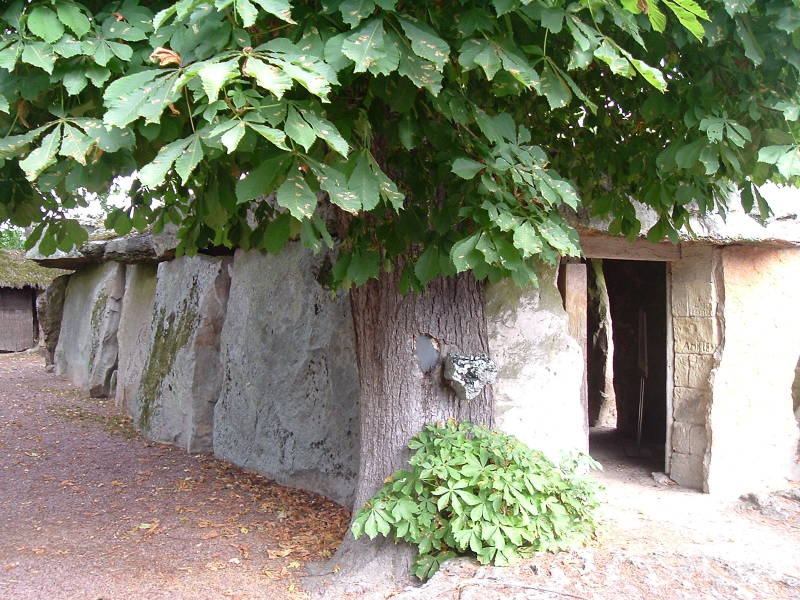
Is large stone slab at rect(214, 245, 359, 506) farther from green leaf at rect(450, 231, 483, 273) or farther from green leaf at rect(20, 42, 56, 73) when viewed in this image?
green leaf at rect(20, 42, 56, 73)

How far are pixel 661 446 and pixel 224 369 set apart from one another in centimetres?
426

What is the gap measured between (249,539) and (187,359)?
2762 mm

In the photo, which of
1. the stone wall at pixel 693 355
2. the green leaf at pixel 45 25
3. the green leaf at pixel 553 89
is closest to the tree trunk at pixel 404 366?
the green leaf at pixel 553 89

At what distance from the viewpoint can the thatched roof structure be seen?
1577 cm

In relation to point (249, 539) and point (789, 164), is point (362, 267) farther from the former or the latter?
point (249, 539)

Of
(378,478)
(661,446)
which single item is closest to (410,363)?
(378,478)

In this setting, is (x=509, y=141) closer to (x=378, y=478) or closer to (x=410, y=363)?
(x=410, y=363)

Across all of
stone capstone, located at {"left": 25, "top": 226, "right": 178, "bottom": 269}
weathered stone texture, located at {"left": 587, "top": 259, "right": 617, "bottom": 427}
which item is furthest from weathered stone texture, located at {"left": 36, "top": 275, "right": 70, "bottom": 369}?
weathered stone texture, located at {"left": 587, "top": 259, "right": 617, "bottom": 427}

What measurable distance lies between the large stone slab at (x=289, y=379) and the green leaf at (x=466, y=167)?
2.50 meters

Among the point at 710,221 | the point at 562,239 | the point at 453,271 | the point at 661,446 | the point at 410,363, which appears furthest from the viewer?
the point at 661,446

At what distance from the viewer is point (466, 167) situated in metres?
2.52

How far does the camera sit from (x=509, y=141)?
2.67 m

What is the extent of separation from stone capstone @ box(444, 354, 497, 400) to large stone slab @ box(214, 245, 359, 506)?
4.87 feet

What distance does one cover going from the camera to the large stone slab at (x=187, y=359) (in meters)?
6.37
